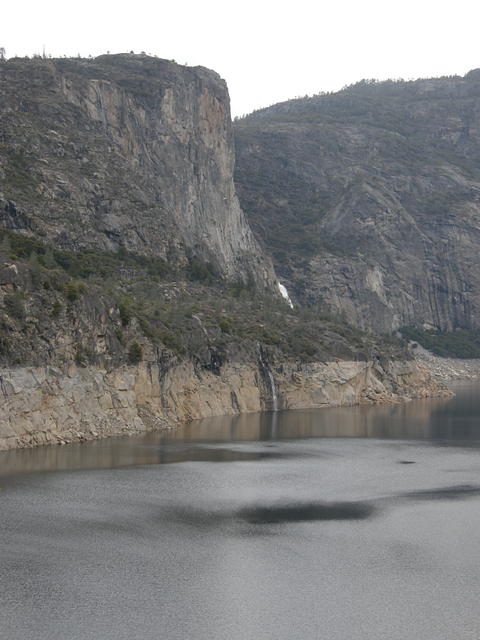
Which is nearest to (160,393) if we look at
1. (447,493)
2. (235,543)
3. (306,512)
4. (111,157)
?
(447,493)

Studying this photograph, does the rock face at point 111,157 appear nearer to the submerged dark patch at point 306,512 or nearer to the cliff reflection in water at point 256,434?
the cliff reflection in water at point 256,434

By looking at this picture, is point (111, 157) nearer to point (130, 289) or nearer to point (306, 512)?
point (130, 289)

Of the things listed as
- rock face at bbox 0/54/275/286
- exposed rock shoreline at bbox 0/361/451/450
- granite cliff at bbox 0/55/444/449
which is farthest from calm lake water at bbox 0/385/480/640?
rock face at bbox 0/54/275/286

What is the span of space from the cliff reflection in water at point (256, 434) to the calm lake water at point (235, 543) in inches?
18.4

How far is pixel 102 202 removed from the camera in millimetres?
151625

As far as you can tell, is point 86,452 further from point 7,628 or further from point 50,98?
point 50,98

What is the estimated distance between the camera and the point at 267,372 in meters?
130

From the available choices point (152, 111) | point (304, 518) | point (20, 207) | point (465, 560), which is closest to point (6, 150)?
point (20, 207)

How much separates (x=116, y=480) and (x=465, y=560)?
26.0 m

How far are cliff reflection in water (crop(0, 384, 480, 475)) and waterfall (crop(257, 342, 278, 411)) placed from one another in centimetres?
380

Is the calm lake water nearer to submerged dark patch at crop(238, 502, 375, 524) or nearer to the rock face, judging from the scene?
submerged dark patch at crop(238, 502, 375, 524)

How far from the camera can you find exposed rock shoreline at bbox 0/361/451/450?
78.6 meters

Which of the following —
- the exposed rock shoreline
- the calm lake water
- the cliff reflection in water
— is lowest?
the calm lake water

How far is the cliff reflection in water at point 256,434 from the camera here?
7462cm
